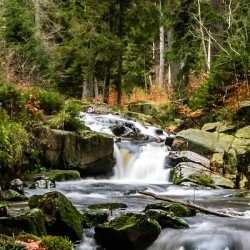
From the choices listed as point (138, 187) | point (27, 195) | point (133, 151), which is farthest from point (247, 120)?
point (27, 195)

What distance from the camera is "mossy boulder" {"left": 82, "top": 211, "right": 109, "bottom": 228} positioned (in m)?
7.60

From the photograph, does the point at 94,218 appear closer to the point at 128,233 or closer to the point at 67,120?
the point at 128,233

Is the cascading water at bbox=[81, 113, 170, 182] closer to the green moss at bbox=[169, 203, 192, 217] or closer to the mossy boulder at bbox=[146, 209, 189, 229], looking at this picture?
the green moss at bbox=[169, 203, 192, 217]

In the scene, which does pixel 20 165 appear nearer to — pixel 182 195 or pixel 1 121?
pixel 1 121

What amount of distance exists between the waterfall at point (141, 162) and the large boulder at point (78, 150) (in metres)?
0.41

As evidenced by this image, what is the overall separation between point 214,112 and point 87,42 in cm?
955

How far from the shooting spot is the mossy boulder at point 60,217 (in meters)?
7.09

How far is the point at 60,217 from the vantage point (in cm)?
710

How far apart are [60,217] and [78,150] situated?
6.78 metres

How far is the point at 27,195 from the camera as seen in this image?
10.1m

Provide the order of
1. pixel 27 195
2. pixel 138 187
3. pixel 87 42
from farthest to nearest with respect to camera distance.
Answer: pixel 87 42
pixel 138 187
pixel 27 195

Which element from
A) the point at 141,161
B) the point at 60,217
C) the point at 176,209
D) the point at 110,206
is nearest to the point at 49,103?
the point at 141,161

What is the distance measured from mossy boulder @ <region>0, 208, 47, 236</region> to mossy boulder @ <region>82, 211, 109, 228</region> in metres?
0.93

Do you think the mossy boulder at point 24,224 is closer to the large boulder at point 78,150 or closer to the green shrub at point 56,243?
Answer: the green shrub at point 56,243
